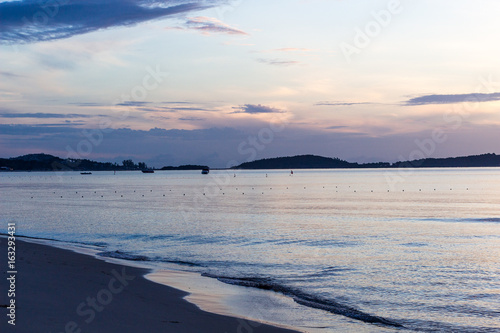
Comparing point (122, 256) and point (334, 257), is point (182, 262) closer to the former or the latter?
point (122, 256)

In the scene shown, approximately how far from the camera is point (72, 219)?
40.8 m

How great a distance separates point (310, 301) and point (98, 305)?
6034mm

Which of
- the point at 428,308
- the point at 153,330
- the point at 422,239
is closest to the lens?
the point at 153,330

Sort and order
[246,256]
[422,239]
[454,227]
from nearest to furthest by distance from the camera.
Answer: [246,256] → [422,239] → [454,227]

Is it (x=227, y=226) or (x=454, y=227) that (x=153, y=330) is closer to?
(x=227, y=226)

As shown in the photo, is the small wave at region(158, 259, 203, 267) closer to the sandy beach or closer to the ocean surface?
the ocean surface

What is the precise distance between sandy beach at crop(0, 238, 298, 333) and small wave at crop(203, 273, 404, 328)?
271 cm

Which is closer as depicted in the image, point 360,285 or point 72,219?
point 360,285

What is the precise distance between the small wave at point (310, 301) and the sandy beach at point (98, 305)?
8.90ft

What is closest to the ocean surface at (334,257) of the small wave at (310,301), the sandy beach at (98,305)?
the small wave at (310,301)

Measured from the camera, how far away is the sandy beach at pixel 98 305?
9.60 meters

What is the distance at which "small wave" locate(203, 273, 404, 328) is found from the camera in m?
12.4

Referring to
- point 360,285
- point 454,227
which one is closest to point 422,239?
point 454,227

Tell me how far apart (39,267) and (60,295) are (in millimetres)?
4608
